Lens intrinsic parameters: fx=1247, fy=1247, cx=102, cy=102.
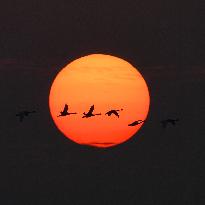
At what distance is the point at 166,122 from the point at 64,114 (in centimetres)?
717

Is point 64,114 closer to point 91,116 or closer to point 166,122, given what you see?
point 91,116

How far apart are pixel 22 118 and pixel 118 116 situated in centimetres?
600

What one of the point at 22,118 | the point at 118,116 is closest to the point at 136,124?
the point at 118,116

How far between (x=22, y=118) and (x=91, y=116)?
4.48 meters

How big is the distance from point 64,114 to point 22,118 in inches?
118

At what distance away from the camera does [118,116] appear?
75125 mm

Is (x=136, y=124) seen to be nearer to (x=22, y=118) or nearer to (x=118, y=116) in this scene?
(x=118, y=116)

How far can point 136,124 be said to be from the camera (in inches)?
2926

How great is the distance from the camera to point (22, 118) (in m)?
76.4

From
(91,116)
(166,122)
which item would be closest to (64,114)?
(91,116)

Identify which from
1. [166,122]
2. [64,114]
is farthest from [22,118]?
[166,122]

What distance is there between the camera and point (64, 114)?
74938 mm

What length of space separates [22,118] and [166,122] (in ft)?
30.0

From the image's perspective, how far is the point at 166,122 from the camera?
78.3 m
